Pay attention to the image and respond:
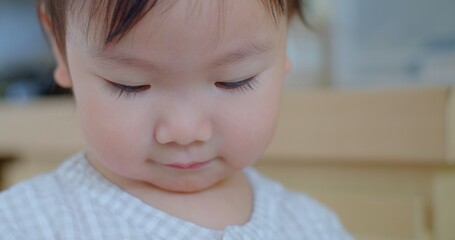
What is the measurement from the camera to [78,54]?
0.43m

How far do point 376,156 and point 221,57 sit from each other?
0.40 metres

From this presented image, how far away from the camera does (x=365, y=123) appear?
739 mm

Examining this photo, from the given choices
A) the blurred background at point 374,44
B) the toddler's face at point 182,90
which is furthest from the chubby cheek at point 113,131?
the blurred background at point 374,44

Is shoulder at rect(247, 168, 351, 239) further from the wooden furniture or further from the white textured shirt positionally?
the wooden furniture

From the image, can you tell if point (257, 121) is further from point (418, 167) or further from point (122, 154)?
point (418, 167)

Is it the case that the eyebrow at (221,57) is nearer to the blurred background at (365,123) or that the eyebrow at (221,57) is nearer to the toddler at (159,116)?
the toddler at (159,116)

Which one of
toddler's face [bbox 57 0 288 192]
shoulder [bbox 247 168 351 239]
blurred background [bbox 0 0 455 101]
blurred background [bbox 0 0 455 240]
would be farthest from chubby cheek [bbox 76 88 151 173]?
blurred background [bbox 0 0 455 101]

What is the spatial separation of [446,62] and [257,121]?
0.50 metres

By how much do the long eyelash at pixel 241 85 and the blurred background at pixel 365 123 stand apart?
28cm

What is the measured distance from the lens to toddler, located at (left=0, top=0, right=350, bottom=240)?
15.6 inches

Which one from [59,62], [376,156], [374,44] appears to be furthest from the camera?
[374,44]

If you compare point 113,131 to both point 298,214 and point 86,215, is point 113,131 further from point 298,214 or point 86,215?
point 298,214

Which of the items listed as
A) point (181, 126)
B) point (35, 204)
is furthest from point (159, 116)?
point (35, 204)

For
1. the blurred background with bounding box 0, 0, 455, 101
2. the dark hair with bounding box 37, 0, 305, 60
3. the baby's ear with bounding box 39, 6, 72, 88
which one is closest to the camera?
the dark hair with bounding box 37, 0, 305, 60
